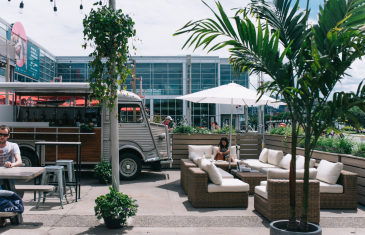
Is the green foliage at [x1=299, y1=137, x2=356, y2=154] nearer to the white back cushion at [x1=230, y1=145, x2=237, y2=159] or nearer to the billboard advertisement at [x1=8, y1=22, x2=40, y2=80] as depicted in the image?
the white back cushion at [x1=230, y1=145, x2=237, y2=159]

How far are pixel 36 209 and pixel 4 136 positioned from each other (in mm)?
1470

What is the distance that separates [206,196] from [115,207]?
6.41 ft

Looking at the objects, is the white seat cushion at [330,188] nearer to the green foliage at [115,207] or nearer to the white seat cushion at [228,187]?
the white seat cushion at [228,187]

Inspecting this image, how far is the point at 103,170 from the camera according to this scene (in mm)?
7797

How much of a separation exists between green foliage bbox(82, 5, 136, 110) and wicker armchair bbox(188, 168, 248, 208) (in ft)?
7.45

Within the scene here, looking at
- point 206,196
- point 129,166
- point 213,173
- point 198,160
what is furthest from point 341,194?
point 129,166

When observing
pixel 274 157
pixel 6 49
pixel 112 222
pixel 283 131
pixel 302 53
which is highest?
pixel 6 49

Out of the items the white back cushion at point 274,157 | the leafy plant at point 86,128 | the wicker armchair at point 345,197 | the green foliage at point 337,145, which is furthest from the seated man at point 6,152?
the green foliage at point 337,145

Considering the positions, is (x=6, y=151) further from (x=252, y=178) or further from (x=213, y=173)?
(x=252, y=178)

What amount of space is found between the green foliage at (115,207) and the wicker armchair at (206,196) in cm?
149

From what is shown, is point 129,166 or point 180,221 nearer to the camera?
point 180,221

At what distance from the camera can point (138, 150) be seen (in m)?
8.62

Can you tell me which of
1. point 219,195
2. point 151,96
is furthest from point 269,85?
point 151,96

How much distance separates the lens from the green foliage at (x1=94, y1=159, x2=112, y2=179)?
25.5ft
